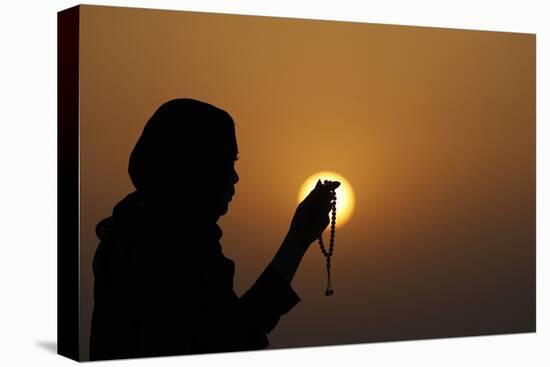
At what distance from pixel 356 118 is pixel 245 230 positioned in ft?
3.23

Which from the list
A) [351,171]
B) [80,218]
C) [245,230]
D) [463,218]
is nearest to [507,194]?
[463,218]

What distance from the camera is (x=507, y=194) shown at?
8453 millimetres

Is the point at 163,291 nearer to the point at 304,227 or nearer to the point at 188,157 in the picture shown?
the point at 188,157

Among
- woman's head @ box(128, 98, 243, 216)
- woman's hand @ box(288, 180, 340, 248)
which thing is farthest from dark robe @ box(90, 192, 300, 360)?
woman's hand @ box(288, 180, 340, 248)

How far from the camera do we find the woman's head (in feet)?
24.3

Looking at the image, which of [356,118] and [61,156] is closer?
[61,156]

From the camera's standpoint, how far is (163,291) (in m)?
7.44

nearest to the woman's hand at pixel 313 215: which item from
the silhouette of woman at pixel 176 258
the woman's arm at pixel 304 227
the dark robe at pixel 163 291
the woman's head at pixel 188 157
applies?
the woman's arm at pixel 304 227

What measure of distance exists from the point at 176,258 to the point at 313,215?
3.04 feet

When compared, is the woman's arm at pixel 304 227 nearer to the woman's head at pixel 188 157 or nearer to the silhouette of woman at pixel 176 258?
the silhouette of woman at pixel 176 258

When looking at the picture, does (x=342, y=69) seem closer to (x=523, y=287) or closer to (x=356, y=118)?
(x=356, y=118)

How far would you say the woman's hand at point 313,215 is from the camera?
786cm

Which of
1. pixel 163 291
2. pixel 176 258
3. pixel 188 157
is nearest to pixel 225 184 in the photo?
pixel 188 157

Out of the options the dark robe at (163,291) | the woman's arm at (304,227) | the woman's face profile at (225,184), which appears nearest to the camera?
the dark robe at (163,291)
